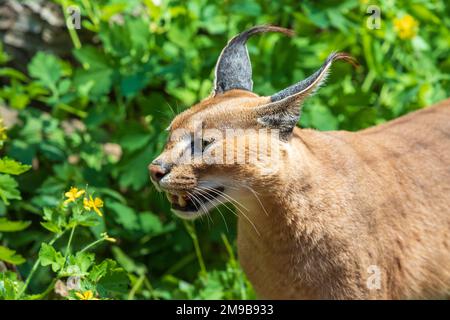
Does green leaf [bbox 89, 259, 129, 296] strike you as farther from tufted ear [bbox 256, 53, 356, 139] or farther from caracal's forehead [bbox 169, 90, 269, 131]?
tufted ear [bbox 256, 53, 356, 139]

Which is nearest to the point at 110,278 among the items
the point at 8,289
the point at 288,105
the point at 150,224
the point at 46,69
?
the point at 8,289

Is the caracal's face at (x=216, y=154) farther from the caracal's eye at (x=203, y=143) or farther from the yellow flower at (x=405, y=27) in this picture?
the yellow flower at (x=405, y=27)

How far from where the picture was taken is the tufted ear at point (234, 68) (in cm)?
438

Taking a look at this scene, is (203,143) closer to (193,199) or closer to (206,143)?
(206,143)

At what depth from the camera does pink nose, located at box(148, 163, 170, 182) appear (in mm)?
3855

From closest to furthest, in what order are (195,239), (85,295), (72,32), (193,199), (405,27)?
(85,295)
(193,199)
(195,239)
(405,27)
(72,32)

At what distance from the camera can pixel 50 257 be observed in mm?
3748

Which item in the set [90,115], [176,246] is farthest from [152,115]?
[176,246]

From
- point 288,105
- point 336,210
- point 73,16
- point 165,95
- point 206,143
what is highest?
point 73,16

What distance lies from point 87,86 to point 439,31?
2628 mm

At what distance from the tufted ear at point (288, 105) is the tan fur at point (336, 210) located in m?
0.06

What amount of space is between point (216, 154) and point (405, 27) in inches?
100

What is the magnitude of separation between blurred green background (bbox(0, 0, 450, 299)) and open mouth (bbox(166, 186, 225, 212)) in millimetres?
1154
